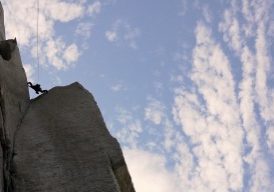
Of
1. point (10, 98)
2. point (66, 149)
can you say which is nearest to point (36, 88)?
point (10, 98)

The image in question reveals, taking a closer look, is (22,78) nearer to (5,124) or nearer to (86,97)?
(86,97)

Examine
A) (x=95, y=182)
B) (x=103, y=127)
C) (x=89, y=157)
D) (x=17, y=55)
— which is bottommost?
(x=95, y=182)

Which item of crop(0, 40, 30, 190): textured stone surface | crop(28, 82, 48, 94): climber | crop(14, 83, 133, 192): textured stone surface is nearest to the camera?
crop(14, 83, 133, 192): textured stone surface

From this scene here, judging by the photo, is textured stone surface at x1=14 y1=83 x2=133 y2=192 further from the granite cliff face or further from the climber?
the climber

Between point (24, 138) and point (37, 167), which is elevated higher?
point (24, 138)

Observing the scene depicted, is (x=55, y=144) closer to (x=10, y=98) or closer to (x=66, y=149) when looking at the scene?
(x=66, y=149)

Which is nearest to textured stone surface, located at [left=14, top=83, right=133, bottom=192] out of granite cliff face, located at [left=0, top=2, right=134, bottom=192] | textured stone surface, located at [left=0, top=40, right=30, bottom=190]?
granite cliff face, located at [left=0, top=2, right=134, bottom=192]

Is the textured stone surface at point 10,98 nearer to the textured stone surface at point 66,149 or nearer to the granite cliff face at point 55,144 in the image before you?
the granite cliff face at point 55,144

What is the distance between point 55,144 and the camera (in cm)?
1603

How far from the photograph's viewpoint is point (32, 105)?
19.2 m

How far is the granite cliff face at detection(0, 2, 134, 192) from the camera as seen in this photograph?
1439 cm

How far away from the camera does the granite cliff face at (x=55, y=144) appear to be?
47.2 feet

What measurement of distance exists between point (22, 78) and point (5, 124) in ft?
15.5

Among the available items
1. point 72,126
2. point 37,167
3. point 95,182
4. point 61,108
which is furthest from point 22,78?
point 95,182
